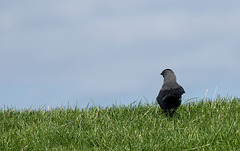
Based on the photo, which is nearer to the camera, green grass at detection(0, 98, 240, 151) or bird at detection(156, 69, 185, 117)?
green grass at detection(0, 98, 240, 151)

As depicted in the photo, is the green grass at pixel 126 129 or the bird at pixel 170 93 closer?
the green grass at pixel 126 129

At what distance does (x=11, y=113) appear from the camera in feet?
28.9

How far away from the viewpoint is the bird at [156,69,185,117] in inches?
277

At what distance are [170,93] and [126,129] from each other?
1.25 m

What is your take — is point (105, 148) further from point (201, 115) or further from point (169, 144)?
point (201, 115)

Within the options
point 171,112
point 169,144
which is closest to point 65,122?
point 171,112

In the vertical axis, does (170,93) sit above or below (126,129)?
above

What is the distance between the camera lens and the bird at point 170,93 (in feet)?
23.1

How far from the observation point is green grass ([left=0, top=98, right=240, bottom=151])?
5.74 metres

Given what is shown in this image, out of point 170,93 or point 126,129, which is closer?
point 126,129

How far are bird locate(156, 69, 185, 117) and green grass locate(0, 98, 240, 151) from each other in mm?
309

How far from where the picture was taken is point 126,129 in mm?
6363

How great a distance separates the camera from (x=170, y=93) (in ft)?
23.1

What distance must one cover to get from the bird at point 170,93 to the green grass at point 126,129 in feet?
1.01
